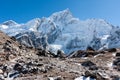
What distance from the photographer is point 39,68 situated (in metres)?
51.5

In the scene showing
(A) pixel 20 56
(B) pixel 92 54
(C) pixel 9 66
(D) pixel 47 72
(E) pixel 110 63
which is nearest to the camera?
(D) pixel 47 72

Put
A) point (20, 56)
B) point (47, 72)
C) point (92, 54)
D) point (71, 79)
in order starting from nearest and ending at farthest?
point (71, 79) → point (47, 72) → point (20, 56) → point (92, 54)

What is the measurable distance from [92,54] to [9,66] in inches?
1079

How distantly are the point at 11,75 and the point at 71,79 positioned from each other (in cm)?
1056

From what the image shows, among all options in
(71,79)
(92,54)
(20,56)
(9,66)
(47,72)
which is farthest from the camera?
(92,54)

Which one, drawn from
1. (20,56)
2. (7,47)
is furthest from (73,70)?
(7,47)

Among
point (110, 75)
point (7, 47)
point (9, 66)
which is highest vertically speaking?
point (7, 47)

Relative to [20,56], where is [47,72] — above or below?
below

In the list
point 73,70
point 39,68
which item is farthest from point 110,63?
point 39,68

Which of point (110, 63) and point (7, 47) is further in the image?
point (7, 47)

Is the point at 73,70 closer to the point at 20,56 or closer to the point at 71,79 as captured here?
the point at 71,79

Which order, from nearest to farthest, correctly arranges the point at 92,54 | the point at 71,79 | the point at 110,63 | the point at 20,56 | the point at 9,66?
the point at 71,79
the point at 9,66
the point at 110,63
the point at 20,56
the point at 92,54

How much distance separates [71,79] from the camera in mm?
44125

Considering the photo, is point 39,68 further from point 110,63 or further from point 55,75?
point 110,63
